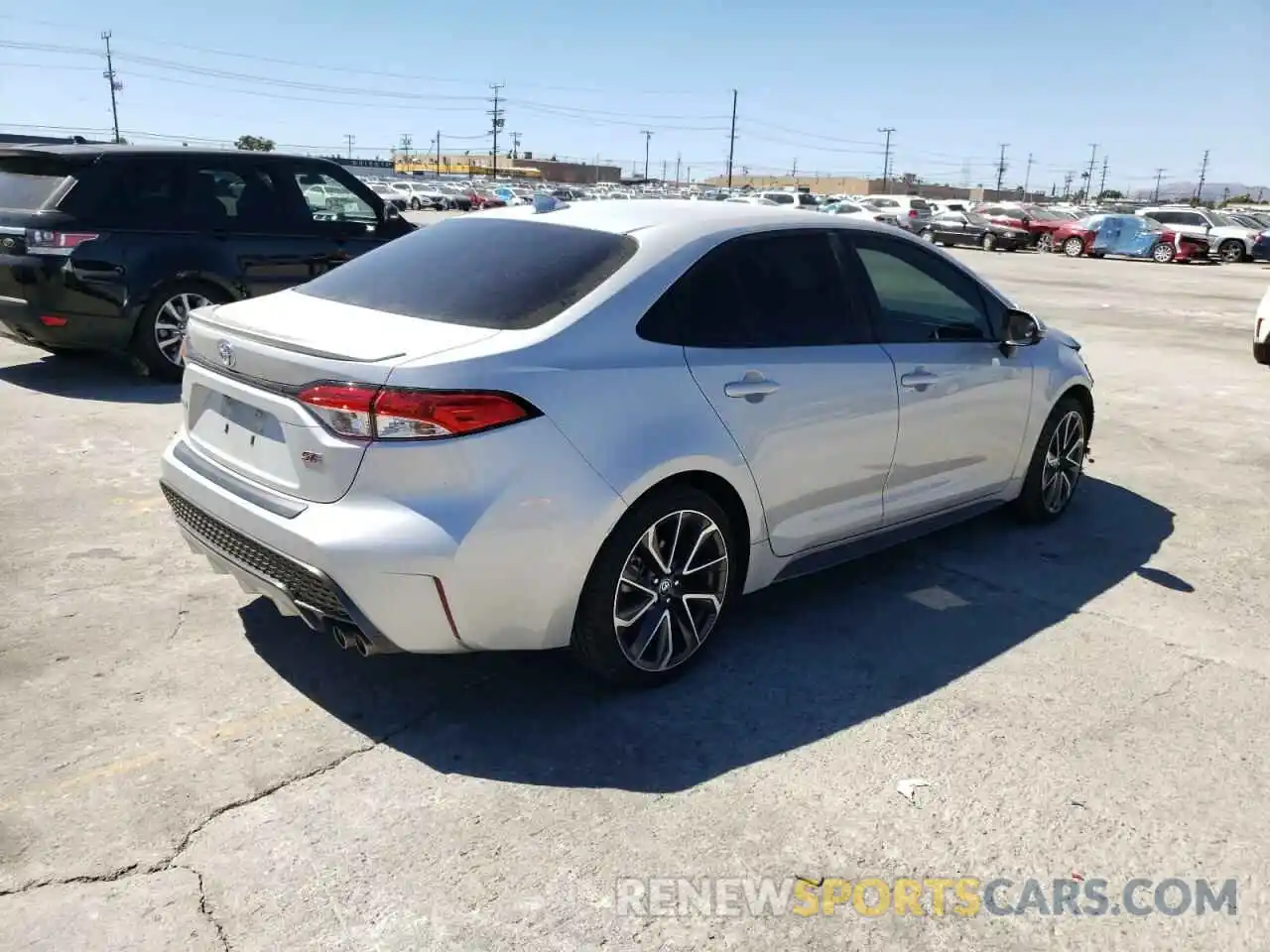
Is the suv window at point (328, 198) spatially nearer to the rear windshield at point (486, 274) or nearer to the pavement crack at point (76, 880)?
the rear windshield at point (486, 274)

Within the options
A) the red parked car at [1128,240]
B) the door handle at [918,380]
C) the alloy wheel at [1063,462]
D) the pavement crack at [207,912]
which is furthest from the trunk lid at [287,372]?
the red parked car at [1128,240]

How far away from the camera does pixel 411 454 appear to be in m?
2.98

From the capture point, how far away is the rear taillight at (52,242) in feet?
23.9

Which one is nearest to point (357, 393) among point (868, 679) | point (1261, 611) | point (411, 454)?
point (411, 454)

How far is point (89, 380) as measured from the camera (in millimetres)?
8172

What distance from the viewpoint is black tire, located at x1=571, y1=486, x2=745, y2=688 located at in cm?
332

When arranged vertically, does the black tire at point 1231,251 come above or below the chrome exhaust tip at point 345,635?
above

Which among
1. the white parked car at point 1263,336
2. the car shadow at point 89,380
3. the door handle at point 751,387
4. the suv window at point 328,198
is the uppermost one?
the suv window at point 328,198

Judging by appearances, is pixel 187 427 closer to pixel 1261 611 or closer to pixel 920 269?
pixel 920 269

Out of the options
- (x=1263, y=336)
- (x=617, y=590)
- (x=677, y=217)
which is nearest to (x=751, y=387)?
(x=677, y=217)

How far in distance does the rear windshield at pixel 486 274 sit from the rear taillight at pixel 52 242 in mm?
4280

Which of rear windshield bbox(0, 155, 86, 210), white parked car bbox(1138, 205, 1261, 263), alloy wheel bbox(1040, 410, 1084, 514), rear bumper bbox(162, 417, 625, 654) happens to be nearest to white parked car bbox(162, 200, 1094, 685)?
rear bumper bbox(162, 417, 625, 654)

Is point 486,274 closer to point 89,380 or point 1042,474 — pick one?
point 1042,474

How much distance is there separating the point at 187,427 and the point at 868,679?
8.63 ft
